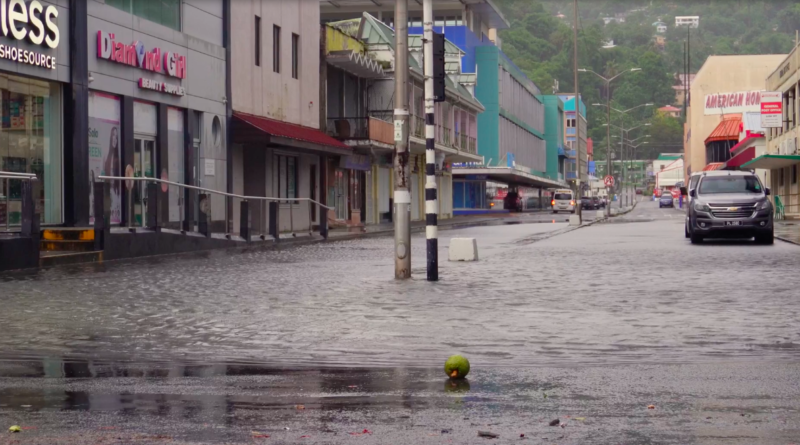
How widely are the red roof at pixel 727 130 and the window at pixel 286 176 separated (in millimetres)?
77609

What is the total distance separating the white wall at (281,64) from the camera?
3647cm

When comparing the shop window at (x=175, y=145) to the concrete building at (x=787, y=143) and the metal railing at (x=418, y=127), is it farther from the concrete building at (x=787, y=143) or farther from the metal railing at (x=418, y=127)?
the concrete building at (x=787, y=143)

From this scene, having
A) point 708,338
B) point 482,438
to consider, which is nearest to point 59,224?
point 708,338

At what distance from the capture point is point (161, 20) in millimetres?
31281

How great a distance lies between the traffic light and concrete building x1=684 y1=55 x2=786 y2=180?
99210 millimetres

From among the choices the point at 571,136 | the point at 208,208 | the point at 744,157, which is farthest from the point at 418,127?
the point at 571,136

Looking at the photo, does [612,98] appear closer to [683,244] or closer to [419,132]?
[419,132]

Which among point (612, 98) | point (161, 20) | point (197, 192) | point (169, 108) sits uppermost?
point (612, 98)

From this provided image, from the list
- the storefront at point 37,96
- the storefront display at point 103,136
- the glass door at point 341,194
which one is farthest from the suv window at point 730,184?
the glass door at point 341,194

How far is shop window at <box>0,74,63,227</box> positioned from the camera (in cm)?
2408

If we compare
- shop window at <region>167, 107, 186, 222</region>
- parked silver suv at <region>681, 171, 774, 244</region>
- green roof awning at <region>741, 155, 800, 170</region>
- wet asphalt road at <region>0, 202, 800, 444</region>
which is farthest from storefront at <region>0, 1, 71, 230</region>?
green roof awning at <region>741, 155, 800, 170</region>

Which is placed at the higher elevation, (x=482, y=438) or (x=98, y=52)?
(x=98, y=52)

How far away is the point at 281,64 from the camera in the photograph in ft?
132

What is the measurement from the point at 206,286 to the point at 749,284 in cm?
757
